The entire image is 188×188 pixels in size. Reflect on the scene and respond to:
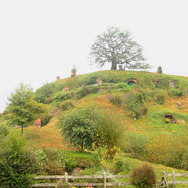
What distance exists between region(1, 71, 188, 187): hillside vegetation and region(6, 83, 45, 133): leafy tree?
5.94 feet

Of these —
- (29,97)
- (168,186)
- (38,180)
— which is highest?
(29,97)

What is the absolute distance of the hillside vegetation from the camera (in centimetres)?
991

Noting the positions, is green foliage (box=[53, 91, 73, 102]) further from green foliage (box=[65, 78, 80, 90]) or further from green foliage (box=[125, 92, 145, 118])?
green foliage (box=[125, 92, 145, 118])

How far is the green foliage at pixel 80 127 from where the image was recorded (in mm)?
11094

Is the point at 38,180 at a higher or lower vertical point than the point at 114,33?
lower

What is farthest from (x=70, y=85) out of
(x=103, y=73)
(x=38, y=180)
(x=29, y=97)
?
(x=38, y=180)

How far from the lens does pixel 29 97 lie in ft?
52.5

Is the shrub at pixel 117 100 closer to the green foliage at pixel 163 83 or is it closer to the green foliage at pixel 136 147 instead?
the green foliage at pixel 136 147

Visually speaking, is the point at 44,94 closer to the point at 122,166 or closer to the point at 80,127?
the point at 80,127

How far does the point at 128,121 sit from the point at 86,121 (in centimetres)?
1134

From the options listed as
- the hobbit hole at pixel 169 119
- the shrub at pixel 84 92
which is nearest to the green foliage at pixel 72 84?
the shrub at pixel 84 92

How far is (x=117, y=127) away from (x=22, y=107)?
8681 millimetres

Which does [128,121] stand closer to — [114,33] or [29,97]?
[29,97]

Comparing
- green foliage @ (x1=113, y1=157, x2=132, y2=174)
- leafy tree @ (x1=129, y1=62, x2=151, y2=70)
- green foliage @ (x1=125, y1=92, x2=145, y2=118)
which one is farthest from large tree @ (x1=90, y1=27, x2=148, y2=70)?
green foliage @ (x1=113, y1=157, x2=132, y2=174)
